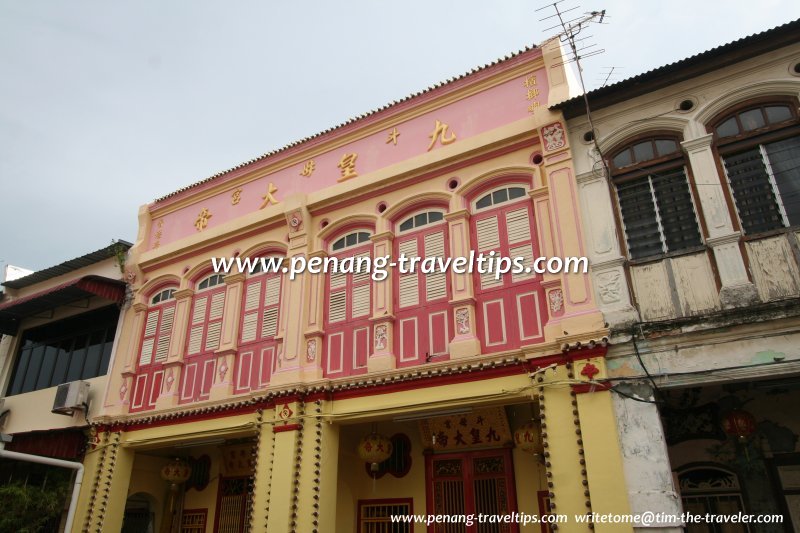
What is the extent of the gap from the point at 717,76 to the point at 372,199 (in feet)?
18.9

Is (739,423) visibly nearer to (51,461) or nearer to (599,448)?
(599,448)

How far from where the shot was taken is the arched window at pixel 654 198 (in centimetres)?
762

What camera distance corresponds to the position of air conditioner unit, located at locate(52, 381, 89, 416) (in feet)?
39.3

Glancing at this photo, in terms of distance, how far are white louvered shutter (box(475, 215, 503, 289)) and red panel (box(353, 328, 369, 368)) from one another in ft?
7.15

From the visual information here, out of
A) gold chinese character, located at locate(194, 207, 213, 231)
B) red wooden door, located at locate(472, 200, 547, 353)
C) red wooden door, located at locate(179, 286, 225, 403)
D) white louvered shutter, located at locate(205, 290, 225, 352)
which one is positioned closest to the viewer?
red wooden door, located at locate(472, 200, 547, 353)

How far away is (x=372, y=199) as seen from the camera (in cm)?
1059

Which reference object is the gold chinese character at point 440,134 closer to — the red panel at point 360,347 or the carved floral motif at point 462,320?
the carved floral motif at point 462,320

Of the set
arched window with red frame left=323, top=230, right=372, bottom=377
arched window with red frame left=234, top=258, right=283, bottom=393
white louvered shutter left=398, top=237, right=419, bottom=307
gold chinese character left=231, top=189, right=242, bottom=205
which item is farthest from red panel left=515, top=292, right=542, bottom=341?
gold chinese character left=231, top=189, right=242, bottom=205

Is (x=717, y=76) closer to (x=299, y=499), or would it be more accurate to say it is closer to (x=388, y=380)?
(x=388, y=380)

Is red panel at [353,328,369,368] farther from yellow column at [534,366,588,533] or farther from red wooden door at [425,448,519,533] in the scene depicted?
yellow column at [534,366,588,533]

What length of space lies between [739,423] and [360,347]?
5.54 metres

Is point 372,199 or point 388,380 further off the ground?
point 372,199

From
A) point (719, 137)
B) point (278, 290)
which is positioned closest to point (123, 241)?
point (278, 290)

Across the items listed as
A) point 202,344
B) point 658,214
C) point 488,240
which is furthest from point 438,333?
point 202,344
